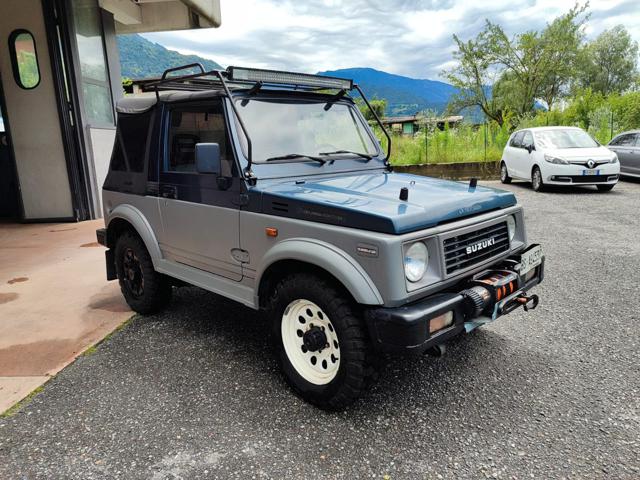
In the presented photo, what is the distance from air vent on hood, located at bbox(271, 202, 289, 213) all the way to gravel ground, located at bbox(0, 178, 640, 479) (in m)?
1.15

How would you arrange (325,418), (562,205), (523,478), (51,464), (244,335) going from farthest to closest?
(562,205) → (244,335) → (325,418) → (51,464) → (523,478)

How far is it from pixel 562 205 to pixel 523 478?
8.34m

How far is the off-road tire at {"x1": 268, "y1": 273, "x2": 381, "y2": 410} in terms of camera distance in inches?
96.0

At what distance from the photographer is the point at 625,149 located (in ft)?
39.5

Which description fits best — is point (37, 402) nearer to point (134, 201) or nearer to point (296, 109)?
point (134, 201)

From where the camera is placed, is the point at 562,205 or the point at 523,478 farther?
the point at 562,205

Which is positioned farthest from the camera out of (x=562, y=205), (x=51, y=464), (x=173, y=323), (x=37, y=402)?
(x=562, y=205)

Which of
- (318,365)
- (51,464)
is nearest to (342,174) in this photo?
(318,365)

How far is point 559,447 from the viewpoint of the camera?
233 cm

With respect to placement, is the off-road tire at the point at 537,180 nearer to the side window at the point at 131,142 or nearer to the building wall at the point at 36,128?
the side window at the point at 131,142

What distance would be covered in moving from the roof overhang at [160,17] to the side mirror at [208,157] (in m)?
7.94

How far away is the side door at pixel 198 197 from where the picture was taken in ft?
10.2

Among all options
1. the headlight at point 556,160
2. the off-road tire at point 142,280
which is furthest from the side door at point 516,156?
the off-road tire at point 142,280

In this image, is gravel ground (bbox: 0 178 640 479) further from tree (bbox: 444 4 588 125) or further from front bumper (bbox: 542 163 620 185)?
tree (bbox: 444 4 588 125)
